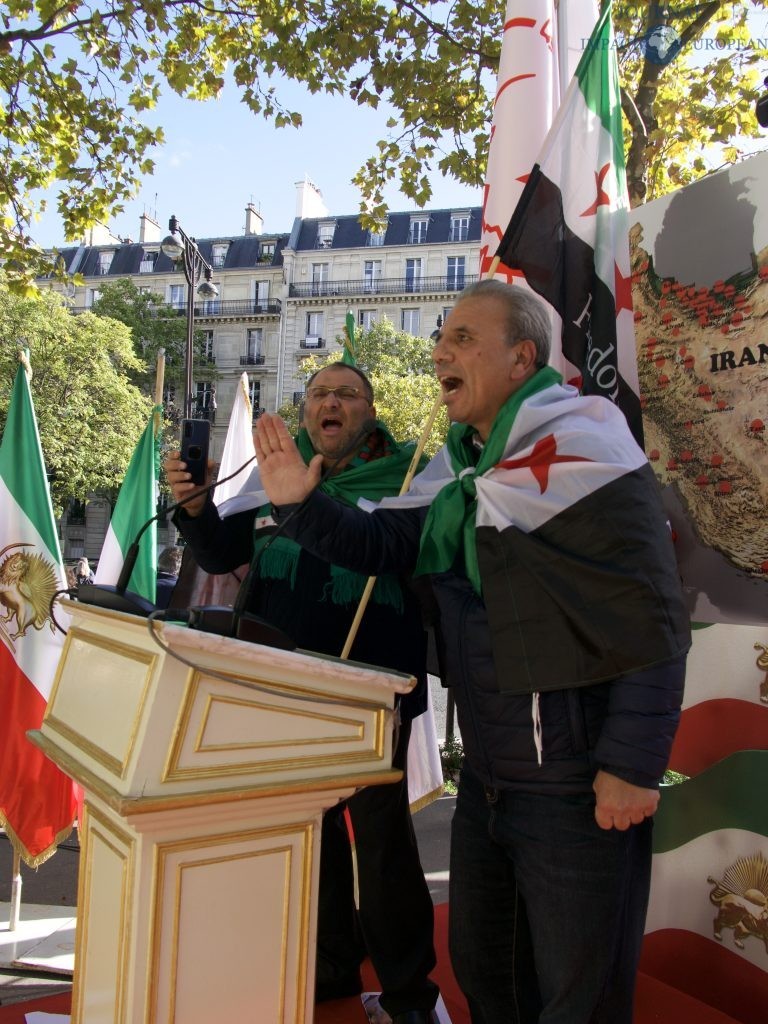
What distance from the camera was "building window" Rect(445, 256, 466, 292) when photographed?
133ft

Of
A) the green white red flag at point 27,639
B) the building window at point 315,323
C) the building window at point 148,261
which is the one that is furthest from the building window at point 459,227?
the green white red flag at point 27,639

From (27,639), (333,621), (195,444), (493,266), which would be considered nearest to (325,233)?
(27,639)

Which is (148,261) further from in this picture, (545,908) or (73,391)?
(545,908)

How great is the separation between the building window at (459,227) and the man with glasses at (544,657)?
42.6m

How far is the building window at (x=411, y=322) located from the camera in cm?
4000

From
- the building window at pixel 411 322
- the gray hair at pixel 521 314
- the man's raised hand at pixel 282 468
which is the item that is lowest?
the man's raised hand at pixel 282 468

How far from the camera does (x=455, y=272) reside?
4075 cm

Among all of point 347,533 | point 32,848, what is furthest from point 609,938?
point 32,848

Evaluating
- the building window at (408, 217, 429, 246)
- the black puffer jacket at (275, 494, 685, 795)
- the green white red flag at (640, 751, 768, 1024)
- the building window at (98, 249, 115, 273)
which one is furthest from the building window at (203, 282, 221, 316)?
the black puffer jacket at (275, 494, 685, 795)

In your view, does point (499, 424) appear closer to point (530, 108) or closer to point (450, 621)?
point (450, 621)

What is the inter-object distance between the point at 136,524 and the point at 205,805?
3797 mm

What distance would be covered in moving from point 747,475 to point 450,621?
1267mm

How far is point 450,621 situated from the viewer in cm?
179

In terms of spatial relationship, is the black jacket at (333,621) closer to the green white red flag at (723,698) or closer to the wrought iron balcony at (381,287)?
the green white red flag at (723,698)
